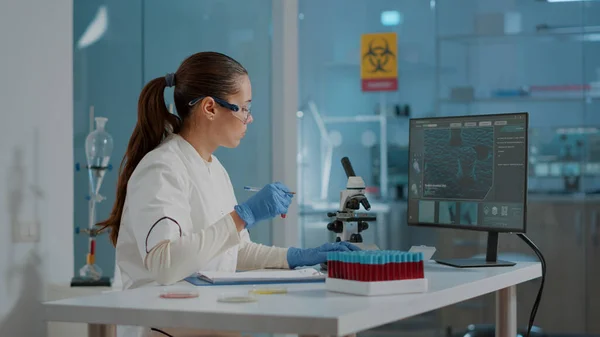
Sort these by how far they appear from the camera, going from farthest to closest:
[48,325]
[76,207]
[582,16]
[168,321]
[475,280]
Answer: [582,16], [76,207], [48,325], [475,280], [168,321]

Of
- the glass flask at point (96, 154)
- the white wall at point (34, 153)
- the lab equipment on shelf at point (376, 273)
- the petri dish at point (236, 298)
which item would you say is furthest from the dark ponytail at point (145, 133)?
the glass flask at point (96, 154)

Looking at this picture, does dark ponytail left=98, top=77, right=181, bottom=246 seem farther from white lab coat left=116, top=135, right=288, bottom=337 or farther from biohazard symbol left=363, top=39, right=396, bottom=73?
biohazard symbol left=363, top=39, right=396, bottom=73

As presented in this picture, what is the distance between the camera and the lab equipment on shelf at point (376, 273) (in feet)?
5.60

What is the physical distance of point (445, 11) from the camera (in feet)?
15.6

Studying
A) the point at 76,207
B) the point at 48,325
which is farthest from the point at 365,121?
the point at 48,325

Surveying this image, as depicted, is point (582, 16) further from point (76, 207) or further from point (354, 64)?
point (76, 207)

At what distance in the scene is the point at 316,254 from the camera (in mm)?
2295

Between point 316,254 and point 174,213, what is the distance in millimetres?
431

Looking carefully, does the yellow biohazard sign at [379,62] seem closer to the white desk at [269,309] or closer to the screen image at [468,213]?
the screen image at [468,213]

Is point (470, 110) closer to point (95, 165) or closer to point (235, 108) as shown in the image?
point (95, 165)

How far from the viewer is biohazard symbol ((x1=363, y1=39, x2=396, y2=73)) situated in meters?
4.85

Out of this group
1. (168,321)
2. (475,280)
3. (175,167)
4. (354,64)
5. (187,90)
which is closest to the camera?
(168,321)

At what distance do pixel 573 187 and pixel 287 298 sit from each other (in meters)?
3.31

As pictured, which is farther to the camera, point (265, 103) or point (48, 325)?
point (265, 103)
